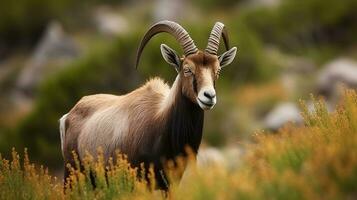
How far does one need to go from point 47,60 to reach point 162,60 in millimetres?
17559

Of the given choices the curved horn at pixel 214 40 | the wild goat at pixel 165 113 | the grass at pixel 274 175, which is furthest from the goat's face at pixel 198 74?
the grass at pixel 274 175

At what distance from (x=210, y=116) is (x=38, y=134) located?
830 cm

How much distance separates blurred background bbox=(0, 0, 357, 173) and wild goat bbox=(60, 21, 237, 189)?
918 centimetres

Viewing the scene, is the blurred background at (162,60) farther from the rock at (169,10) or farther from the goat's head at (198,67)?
the goat's head at (198,67)

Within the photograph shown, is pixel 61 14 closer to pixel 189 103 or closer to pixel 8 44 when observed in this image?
pixel 8 44

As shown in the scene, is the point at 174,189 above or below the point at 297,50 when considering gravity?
below

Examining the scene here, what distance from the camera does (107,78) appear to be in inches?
1471

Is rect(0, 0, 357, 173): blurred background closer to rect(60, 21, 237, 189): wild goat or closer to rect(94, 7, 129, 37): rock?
rect(94, 7, 129, 37): rock

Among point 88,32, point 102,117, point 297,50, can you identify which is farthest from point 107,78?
point 102,117

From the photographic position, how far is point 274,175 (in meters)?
6.12

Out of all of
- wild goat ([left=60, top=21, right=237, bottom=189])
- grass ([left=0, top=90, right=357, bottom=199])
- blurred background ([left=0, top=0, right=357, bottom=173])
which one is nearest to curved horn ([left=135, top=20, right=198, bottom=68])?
wild goat ([left=60, top=21, right=237, bottom=189])

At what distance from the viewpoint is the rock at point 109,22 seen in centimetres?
5525

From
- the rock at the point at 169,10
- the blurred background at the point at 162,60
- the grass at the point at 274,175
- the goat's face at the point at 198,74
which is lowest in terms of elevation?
the grass at the point at 274,175

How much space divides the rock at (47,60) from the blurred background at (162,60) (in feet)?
0.22
